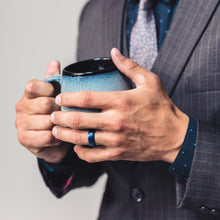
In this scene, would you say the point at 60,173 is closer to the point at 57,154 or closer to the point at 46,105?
the point at 57,154

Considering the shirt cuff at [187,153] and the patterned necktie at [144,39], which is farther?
the patterned necktie at [144,39]

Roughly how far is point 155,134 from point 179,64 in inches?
8.5

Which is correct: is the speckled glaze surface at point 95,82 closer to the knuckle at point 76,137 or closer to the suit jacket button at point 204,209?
the knuckle at point 76,137

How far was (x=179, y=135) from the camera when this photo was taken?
55 centimetres

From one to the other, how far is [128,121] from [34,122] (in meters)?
0.24

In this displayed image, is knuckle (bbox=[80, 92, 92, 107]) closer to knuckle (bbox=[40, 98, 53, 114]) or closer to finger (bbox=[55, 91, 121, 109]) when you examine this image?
finger (bbox=[55, 91, 121, 109])

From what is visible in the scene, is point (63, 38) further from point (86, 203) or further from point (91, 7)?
point (86, 203)

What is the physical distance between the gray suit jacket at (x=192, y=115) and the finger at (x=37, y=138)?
0.74ft

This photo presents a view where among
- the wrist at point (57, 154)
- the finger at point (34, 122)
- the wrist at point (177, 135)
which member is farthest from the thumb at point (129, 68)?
the wrist at point (57, 154)

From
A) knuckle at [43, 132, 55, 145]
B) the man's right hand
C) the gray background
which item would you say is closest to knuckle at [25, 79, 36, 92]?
the man's right hand

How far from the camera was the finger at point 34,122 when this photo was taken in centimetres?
61

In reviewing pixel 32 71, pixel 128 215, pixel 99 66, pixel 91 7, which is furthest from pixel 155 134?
pixel 32 71

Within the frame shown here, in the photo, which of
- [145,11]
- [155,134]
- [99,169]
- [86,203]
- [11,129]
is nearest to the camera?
[155,134]

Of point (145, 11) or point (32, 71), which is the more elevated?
point (145, 11)
